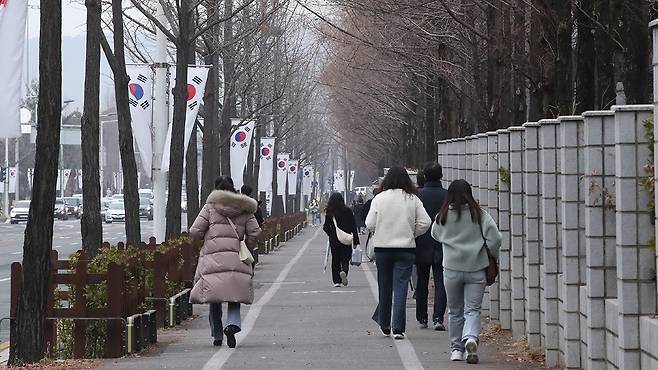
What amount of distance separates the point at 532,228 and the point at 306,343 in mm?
2661

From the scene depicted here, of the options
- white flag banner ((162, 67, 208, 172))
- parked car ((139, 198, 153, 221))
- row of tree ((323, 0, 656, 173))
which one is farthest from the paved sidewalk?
parked car ((139, 198, 153, 221))

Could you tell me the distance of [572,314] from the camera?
12.1 meters

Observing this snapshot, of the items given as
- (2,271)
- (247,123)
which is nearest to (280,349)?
(2,271)

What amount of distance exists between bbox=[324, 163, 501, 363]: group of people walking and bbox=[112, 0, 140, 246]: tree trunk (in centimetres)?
572

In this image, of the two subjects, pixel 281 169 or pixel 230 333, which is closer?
pixel 230 333

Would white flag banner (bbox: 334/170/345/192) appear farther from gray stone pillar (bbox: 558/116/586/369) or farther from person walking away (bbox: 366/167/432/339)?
gray stone pillar (bbox: 558/116/586/369)

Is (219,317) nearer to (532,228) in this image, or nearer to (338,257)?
(532,228)

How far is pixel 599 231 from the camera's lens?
432 inches

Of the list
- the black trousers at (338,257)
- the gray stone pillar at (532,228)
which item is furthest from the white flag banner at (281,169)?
the gray stone pillar at (532,228)

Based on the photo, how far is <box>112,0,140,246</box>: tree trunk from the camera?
73.2 feet

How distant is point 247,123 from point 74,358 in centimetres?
2825

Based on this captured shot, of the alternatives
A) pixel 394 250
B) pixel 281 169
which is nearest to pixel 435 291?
pixel 394 250

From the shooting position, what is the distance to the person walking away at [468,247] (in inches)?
521

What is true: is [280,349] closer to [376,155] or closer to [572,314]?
[572,314]
